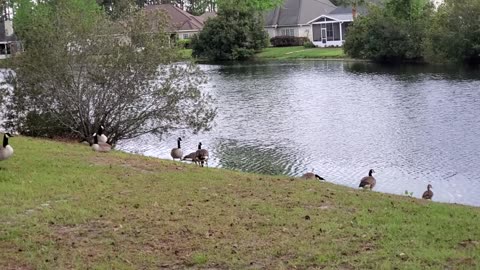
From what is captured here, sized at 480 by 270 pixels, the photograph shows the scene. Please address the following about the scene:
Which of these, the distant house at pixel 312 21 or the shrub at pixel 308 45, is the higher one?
the distant house at pixel 312 21

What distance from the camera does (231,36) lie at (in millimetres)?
83812

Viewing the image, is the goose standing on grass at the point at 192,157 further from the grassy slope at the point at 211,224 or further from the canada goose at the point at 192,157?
the grassy slope at the point at 211,224

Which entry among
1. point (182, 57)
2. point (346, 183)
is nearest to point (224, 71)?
point (182, 57)

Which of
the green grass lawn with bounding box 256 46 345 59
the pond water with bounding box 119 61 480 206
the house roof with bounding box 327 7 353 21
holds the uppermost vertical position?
the house roof with bounding box 327 7 353 21

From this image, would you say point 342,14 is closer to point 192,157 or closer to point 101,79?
point 101,79

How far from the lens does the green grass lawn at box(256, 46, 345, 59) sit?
3068 inches

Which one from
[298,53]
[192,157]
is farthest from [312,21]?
[192,157]

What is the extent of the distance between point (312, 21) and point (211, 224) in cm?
8336

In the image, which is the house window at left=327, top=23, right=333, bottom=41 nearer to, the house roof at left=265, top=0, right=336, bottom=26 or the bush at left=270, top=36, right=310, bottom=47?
the bush at left=270, top=36, right=310, bottom=47

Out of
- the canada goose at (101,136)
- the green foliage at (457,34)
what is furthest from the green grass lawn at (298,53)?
the canada goose at (101,136)

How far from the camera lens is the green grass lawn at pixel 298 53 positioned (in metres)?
77.9

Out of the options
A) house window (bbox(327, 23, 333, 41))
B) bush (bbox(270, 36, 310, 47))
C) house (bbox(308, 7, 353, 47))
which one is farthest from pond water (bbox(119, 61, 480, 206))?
bush (bbox(270, 36, 310, 47))

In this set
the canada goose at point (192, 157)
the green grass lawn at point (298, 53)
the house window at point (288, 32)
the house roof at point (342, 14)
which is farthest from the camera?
the house window at point (288, 32)

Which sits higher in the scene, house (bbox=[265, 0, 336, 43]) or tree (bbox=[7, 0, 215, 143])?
house (bbox=[265, 0, 336, 43])
